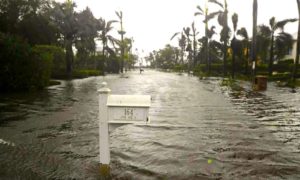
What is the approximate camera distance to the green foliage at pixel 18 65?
1611 cm

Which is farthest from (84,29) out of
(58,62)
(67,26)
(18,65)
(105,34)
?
(18,65)

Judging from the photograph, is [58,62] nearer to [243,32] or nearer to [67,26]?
[67,26]

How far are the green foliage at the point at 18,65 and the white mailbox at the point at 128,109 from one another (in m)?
13.6

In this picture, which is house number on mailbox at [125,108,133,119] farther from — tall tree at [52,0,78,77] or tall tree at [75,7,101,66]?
tall tree at [75,7,101,66]

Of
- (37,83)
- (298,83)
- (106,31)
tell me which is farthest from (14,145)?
(106,31)

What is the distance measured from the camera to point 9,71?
641 inches

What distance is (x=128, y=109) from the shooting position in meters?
4.25

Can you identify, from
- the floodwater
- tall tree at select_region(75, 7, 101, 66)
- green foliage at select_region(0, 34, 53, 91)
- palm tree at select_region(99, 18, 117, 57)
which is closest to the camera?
the floodwater

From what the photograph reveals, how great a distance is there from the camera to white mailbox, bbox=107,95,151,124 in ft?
13.8

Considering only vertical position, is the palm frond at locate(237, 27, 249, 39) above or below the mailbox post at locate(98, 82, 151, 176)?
above

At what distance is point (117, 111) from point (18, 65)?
1399cm

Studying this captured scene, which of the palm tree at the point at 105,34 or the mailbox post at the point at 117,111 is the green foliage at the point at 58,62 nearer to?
the palm tree at the point at 105,34

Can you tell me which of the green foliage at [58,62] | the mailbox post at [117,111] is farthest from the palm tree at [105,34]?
the mailbox post at [117,111]

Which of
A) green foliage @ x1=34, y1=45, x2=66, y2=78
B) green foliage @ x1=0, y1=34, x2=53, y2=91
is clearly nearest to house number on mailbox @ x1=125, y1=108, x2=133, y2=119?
green foliage @ x1=0, y1=34, x2=53, y2=91
